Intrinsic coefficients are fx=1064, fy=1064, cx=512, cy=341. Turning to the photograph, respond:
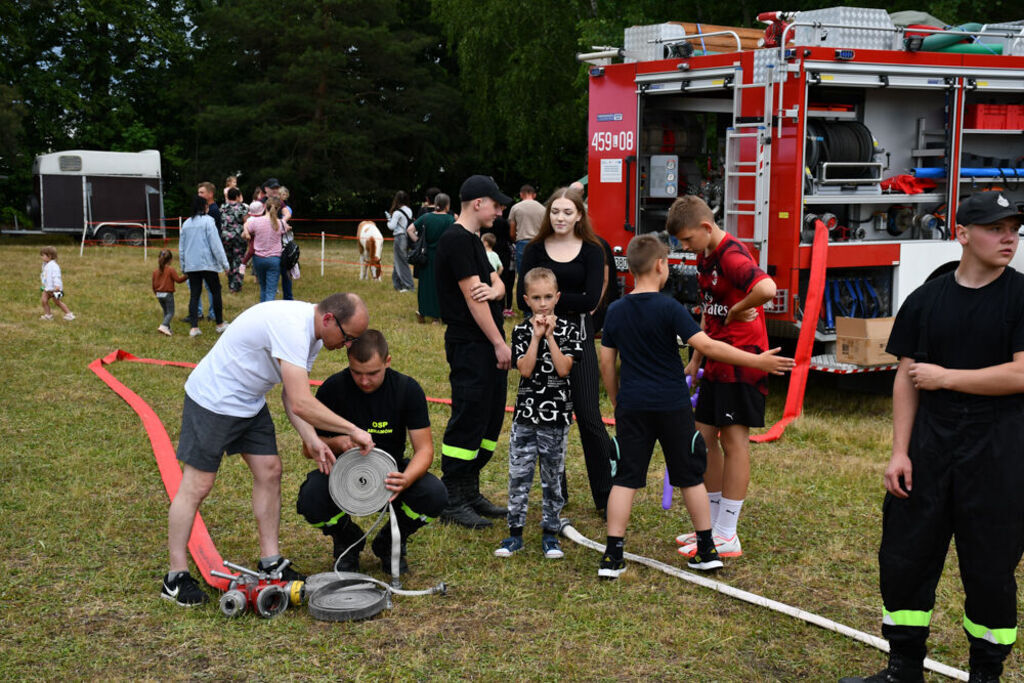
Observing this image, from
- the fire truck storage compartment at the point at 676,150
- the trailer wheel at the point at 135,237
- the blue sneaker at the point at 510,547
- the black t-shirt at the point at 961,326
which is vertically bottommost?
the blue sneaker at the point at 510,547

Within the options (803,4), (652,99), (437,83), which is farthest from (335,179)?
(652,99)

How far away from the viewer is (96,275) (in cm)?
1970

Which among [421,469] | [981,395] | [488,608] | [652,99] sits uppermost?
[652,99]

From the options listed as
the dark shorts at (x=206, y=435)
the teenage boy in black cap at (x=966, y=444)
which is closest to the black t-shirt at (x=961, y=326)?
the teenage boy in black cap at (x=966, y=444)

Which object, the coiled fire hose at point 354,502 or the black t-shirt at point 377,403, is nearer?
the coiled fire hose at point 354,502

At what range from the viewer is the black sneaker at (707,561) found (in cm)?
509

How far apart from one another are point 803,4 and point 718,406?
79.1 feet

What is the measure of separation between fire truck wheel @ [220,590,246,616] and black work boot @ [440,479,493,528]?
60.5 inches

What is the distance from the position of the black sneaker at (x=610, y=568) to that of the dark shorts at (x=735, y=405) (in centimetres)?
81

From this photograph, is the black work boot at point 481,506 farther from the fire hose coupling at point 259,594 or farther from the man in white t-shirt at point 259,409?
the fire hose coupling at point 259,594

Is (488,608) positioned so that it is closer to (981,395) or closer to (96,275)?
(981,395)

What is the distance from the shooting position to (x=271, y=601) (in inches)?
180

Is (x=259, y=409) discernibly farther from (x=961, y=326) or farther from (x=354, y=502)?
(x=961, y=326)

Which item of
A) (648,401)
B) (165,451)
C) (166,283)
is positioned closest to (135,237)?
(166,283)
